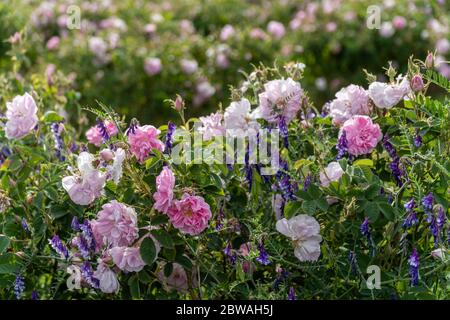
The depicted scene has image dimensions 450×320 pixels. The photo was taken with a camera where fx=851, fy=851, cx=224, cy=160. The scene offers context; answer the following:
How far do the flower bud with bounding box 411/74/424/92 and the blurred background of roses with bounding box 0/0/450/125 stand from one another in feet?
10.2

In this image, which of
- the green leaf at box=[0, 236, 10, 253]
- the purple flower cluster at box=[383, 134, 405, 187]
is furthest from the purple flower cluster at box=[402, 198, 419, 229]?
the green leaf at box=[0, 236, 10, 253]

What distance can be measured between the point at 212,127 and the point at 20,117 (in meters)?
0.56

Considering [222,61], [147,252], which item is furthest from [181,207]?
[222,61]

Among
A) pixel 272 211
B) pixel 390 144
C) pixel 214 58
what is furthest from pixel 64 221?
pixel 214 58

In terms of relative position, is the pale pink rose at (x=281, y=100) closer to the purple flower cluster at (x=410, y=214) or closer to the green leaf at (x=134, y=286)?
the purple flower cluster at (x=410, y=214)

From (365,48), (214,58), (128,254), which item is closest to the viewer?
(128,254)

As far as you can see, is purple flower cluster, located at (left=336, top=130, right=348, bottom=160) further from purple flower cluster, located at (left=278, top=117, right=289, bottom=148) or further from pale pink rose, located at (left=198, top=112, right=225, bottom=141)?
pale pink rose, located at (left=198, top=112, right=225, bottom=141)

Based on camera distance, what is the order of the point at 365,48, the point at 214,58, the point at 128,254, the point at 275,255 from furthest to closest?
1. the point at 365,48
2. the point at 214,58
3. the point at 275,255
4. the point at 128,254

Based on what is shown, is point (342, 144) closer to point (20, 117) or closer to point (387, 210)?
point (387, 210)

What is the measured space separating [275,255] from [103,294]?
52cm

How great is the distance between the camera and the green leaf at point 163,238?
216 centimetres

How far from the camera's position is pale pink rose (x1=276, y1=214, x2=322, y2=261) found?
224cm
